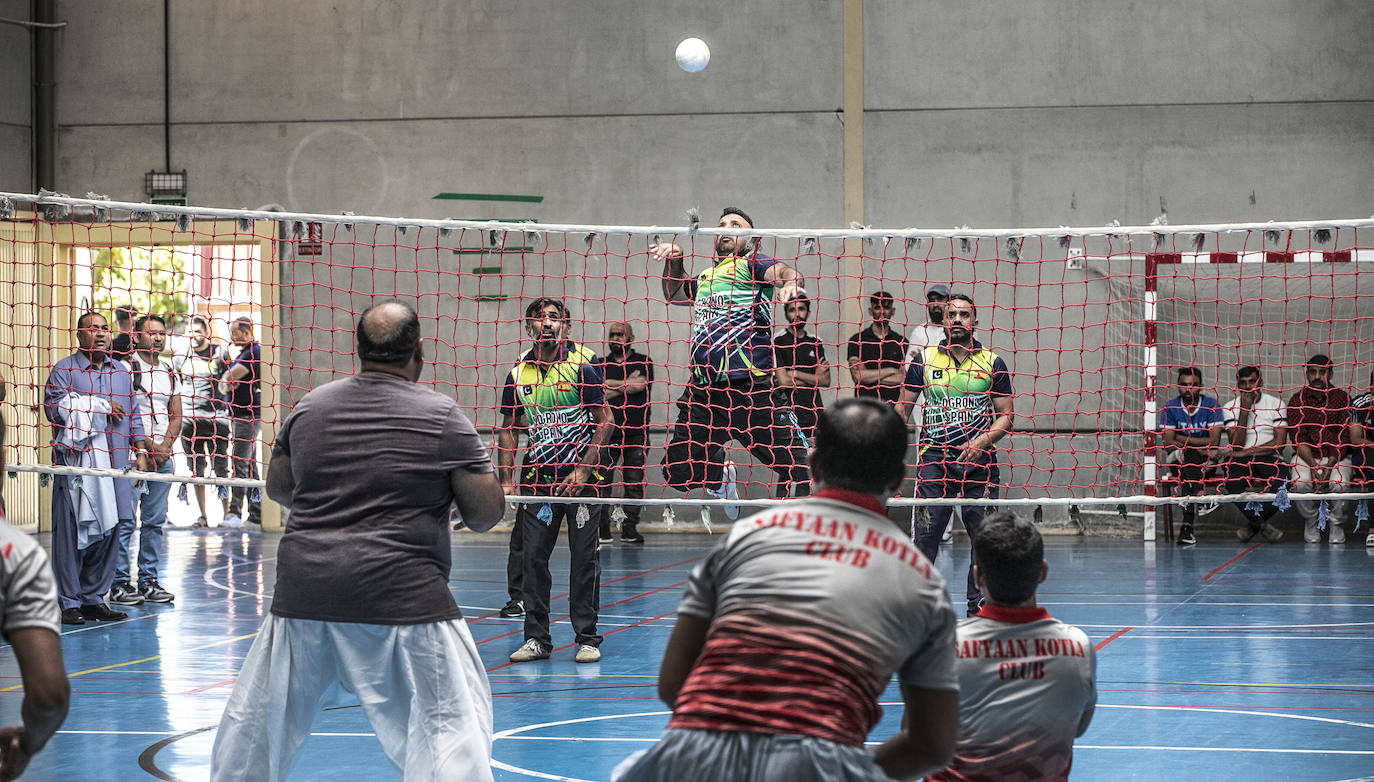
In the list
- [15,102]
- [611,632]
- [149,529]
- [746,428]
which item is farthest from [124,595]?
[15,102]

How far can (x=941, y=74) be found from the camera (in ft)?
49.7

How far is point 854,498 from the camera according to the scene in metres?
2.70

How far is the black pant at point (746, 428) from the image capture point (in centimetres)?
842

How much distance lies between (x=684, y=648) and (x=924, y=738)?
0.47 m

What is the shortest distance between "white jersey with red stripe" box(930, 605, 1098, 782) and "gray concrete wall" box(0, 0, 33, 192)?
15044mm

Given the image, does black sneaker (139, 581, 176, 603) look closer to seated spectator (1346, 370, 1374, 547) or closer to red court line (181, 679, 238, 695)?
red court line (181, 679, 238, 695)

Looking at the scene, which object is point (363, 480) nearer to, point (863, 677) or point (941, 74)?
point (863, 677)

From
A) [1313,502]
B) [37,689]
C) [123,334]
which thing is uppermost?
[123,334]

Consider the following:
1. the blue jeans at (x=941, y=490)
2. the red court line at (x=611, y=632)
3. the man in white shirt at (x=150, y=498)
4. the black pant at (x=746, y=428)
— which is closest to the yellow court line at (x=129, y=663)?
the man in white shirt at (x=150, y=498)

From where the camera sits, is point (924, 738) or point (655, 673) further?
point (655, 673)

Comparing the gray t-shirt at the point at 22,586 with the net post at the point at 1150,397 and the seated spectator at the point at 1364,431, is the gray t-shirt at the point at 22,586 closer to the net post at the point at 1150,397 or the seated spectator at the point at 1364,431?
the net post at the point at 1150,397

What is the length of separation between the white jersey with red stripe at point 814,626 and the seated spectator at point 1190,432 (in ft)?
37.8

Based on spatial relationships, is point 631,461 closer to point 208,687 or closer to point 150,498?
point 150,498

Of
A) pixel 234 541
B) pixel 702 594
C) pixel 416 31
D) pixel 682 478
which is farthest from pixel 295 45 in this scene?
pixel 702 594
